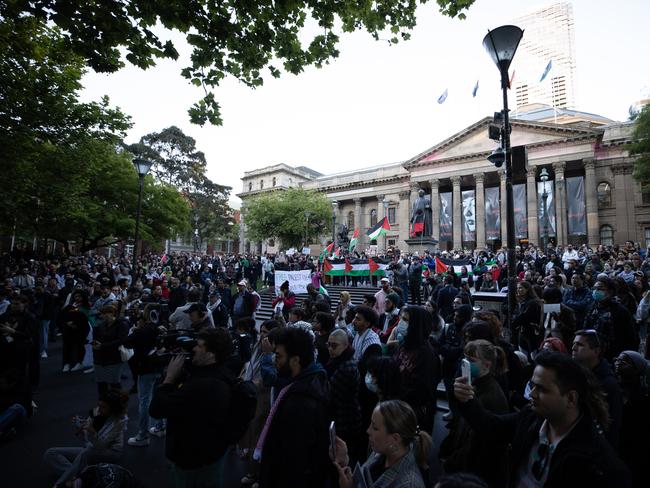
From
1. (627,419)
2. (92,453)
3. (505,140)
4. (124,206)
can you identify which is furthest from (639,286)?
(124,206)

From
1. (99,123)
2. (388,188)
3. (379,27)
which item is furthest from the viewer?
(388,188)

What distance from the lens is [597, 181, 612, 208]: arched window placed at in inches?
1473

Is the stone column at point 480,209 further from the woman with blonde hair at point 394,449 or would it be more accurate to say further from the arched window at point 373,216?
the woman with blonde hair at point 394,449

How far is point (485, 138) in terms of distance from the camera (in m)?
41.1

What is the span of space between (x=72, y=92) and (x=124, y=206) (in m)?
16.5

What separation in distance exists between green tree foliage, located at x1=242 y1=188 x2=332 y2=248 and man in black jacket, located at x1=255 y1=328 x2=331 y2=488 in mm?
44604

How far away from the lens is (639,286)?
9.08 m

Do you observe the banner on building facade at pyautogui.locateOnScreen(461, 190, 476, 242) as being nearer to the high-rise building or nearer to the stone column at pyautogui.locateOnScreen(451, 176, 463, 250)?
the stone column at pyautogui.locateOnScreen(451, 176, 463, 250)

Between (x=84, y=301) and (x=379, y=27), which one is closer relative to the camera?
(x=379, y=27)

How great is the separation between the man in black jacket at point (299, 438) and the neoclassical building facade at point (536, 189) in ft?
98.5

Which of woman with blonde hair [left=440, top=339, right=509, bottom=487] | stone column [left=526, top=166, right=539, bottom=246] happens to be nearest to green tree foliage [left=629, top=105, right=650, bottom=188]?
stone column [left=526, top=166, right=539, bottom=246]

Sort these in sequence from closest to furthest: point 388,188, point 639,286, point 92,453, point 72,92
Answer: point 92,453, point 639,286, point 72,92, point 388,188

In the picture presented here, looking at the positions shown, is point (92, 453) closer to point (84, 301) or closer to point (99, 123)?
point (84, 301)

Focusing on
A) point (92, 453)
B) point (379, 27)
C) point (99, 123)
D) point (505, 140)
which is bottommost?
point (92, 453)
